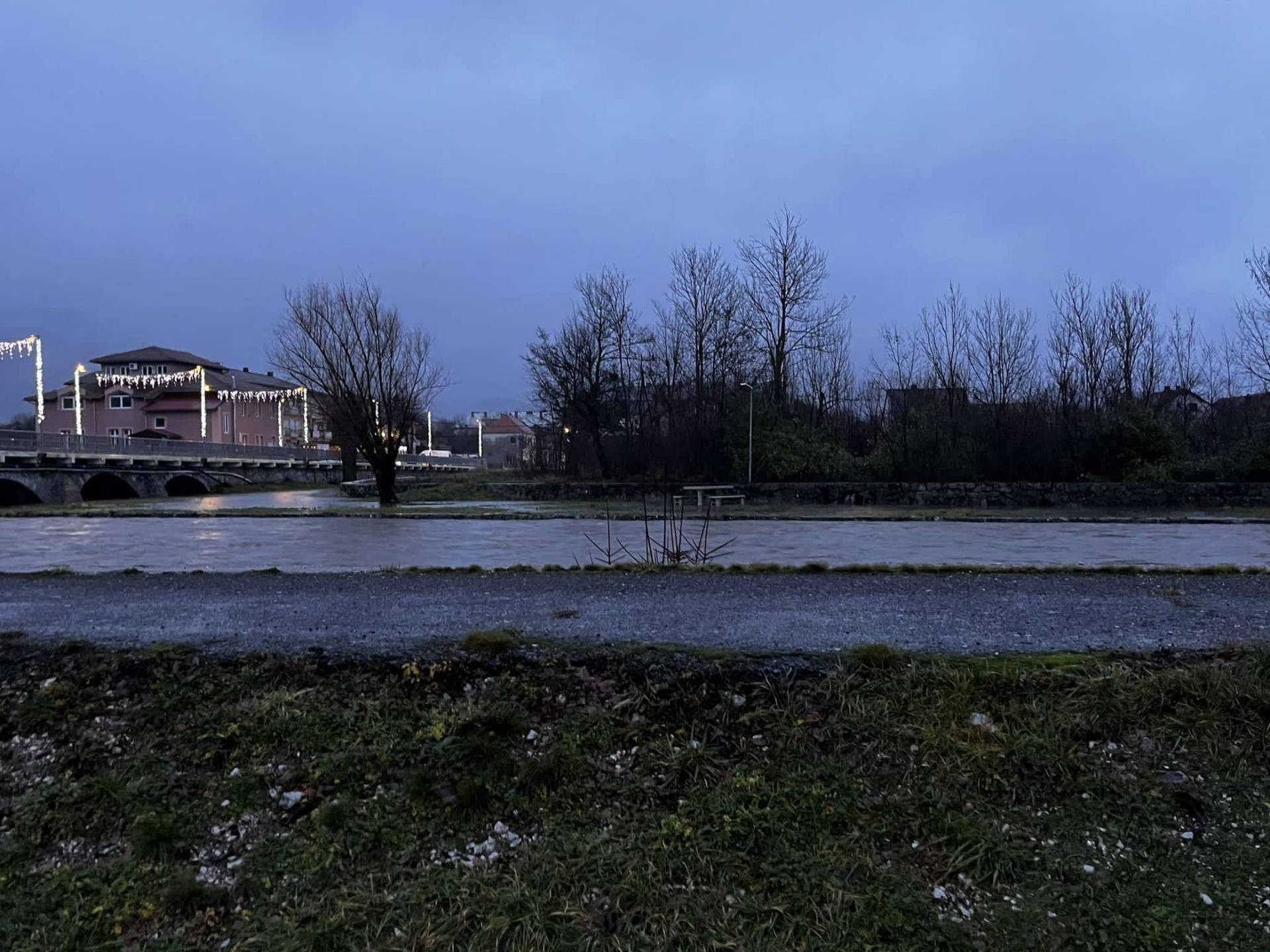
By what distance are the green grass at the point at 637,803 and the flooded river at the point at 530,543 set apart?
6054mm

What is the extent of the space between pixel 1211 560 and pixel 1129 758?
8.79 m

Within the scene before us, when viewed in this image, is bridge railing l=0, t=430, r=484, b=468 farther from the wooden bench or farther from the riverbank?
the riverbank

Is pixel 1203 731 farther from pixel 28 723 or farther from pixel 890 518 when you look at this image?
pixel 890 518

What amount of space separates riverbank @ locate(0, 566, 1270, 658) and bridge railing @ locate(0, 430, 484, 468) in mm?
36010

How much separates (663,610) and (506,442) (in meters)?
108

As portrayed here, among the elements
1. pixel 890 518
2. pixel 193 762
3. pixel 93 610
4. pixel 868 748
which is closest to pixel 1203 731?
pixel 868 748

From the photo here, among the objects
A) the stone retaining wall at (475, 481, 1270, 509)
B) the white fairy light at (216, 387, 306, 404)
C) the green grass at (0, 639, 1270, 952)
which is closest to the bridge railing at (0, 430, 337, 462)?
the white fairy light at (216, 387, 306, 404)

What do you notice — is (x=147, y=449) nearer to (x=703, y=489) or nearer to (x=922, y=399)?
(x=703, y=489)

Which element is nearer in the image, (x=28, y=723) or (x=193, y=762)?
(x=193, y=762)

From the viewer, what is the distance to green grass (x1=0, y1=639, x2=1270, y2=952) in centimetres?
273

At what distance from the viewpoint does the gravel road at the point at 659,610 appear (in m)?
4.84

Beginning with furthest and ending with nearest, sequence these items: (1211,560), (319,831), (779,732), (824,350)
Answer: (824,350) → (1211,560) → (779,732) → (319,831)

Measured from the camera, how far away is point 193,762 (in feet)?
11.4

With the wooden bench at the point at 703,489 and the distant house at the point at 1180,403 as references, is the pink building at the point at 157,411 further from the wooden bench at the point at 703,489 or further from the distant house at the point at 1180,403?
the distant house at the point at 1180,403
